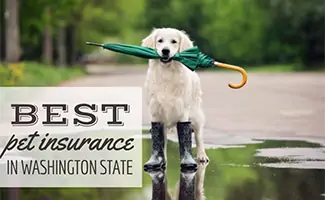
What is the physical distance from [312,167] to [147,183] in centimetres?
138

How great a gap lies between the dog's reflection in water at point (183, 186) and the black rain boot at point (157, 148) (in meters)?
0.06

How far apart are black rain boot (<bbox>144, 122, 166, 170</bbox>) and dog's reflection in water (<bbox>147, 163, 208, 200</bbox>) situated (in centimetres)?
6

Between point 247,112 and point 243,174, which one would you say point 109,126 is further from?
point 247,112

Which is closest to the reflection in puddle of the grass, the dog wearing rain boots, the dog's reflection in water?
the dog's reflection in water

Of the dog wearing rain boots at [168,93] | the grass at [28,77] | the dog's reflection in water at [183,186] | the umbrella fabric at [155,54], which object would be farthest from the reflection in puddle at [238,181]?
the grass at [28,77]

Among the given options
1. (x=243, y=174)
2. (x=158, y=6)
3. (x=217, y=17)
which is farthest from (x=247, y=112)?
(x=243, y=174)

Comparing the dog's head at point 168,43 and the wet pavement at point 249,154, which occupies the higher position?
the dog's head at point 168,43

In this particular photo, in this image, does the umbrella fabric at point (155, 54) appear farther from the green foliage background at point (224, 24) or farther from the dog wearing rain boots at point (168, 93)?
the green foliage background at point (224, 24)

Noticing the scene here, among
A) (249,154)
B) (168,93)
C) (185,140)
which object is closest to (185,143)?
(185,140)

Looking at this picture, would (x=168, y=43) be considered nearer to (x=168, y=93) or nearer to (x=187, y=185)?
(x=168, y=93)

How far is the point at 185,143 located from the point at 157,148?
0.20 m

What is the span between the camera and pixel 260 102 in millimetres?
12023

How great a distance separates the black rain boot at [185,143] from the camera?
6.05 meters

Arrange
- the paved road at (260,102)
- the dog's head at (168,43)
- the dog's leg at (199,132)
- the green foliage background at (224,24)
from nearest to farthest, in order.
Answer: the dog's head at (168,43) < the dog's leg at (199,132) < the paved road at (260,102) < the green foliage background at (224,24)
